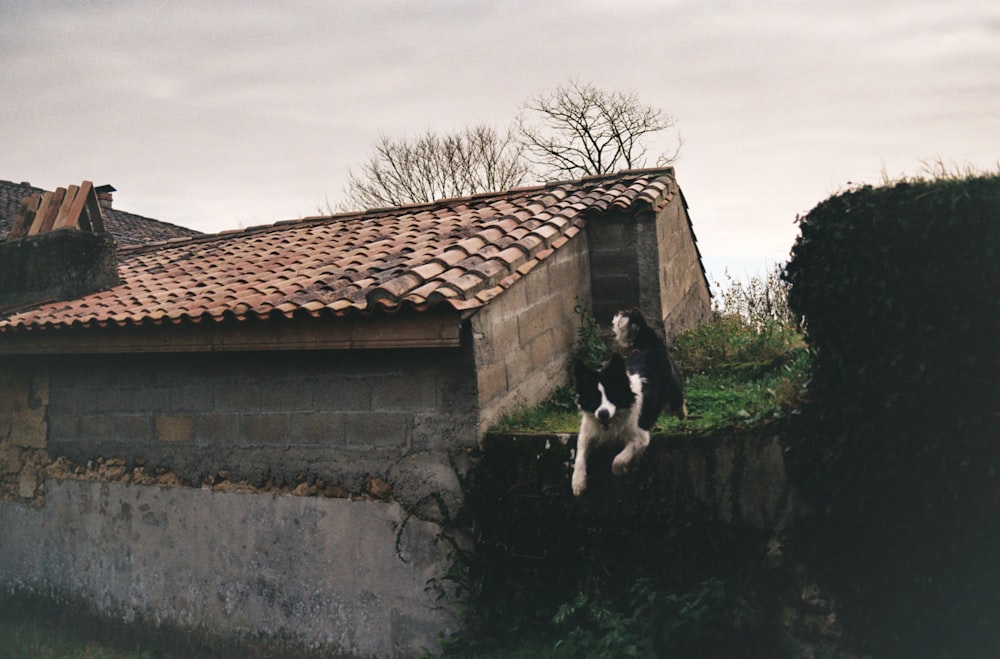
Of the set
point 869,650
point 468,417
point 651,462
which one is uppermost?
point 468,417

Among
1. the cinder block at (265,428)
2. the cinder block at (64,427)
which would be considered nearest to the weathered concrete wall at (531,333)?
the cinder block at (265,428)

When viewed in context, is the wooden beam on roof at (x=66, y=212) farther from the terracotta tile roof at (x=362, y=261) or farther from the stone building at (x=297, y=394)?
the terracotta tile roof at (x=362, y=261)

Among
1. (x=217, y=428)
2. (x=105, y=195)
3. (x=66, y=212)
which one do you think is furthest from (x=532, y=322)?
(x=105, y=195)

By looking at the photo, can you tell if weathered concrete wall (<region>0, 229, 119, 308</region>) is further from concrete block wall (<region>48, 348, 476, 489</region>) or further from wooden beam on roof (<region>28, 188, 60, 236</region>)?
concrete block wall (<region>48, 348, 476, 489</region>)

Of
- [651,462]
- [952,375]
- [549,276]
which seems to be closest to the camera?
[952,375]

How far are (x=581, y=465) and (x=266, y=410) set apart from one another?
9.74 ft

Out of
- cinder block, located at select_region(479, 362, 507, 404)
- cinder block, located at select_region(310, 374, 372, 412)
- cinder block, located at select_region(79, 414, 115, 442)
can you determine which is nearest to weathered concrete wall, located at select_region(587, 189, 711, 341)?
cinder block, located at select_region(479, 362, 507, 404)

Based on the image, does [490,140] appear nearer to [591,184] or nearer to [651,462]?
[591,184]

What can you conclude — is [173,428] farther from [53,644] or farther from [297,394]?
[53,644]

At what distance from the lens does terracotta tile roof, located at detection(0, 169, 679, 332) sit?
593 cm

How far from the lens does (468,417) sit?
5.80 metres

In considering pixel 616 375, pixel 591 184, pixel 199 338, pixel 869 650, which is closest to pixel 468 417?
pixel 616 375

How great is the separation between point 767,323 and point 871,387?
16.6ft

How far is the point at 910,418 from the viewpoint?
464cm
